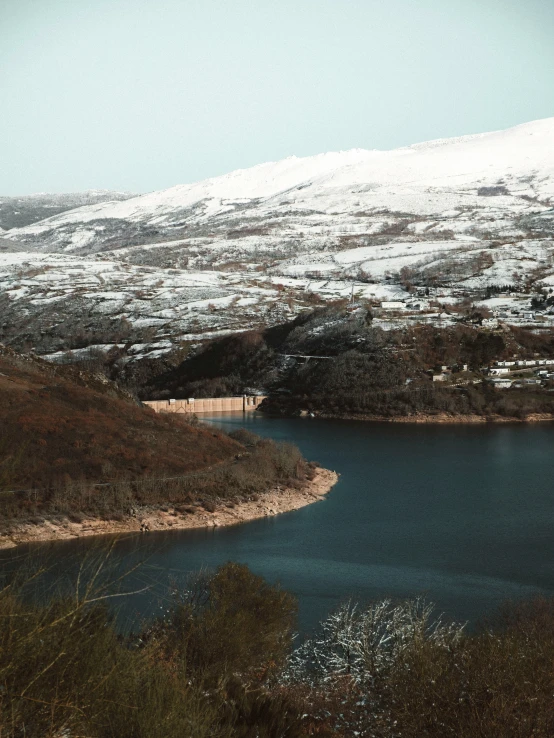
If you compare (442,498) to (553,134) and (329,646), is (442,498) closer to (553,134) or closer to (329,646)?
(329,646)

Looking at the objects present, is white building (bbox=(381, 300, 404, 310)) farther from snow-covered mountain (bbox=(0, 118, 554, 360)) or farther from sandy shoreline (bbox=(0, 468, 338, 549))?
sandy shoreline (bbox=(0, 468, 338, 549))

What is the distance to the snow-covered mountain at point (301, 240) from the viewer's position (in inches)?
3383

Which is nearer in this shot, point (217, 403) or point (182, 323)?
point (217, 403)

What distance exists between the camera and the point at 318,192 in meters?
165

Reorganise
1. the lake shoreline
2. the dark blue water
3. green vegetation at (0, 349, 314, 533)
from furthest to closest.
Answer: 1. the lake shoreline
2. green vegetation at (0, 349, 314, 533)
3. the dark blue water

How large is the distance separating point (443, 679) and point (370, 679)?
2.94 metres

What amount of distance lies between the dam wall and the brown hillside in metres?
26.0

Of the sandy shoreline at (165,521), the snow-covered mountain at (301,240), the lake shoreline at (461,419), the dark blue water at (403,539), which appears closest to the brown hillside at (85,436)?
the sandy shoreline at (165,521)

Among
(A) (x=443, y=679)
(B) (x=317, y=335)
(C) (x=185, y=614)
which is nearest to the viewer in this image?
(A) (x=443, y=679)

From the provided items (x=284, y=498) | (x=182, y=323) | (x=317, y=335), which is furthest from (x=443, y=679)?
(x=182, y=323)

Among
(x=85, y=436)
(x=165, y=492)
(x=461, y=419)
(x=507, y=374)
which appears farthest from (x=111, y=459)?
(x=507, y=374)

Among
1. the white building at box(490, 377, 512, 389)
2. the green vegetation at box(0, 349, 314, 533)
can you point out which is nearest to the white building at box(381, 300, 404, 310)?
the white building at box(490, 377, 512, 389)

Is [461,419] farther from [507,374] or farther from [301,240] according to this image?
[301,240]

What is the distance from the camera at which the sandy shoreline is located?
72.7 ft
